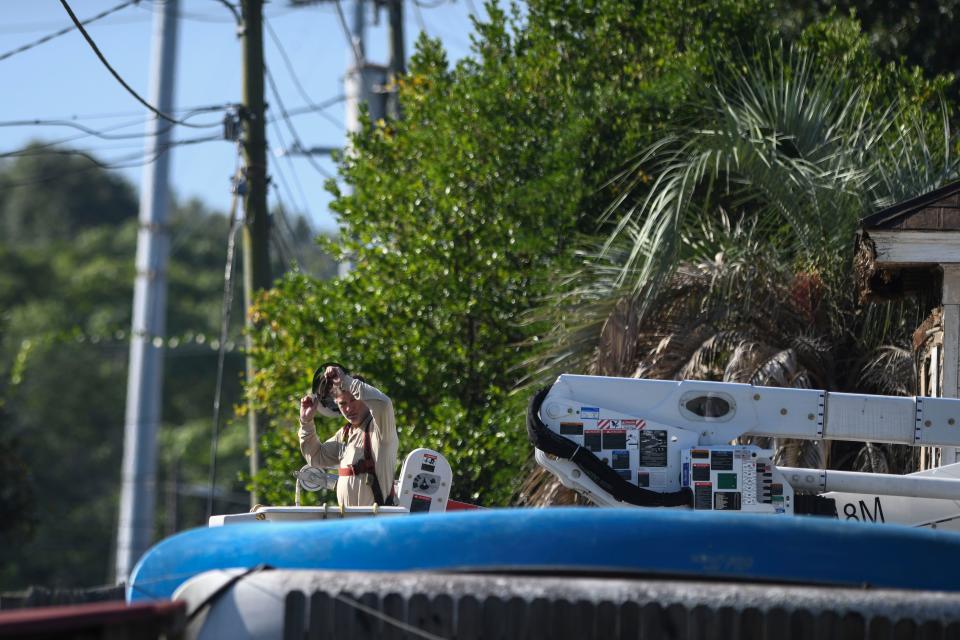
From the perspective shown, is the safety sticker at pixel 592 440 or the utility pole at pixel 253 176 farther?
the utility pole at pixel 253 176

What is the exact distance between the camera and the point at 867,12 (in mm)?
17734

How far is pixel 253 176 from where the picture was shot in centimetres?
1448

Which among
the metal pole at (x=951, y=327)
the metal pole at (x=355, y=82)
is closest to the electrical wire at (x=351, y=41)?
the metal pole at (x=355, y=82)

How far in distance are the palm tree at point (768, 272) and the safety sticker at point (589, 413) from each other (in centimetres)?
343

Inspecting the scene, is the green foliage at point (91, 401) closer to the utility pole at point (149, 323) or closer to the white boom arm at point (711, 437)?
the utility pole at point (149, 323)

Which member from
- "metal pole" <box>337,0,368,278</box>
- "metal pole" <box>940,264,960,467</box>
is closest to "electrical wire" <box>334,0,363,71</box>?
"metal pole" <box>337,0,368,278</box>

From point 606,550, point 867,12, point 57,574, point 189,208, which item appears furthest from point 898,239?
point 189,208

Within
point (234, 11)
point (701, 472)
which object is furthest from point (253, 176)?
point (701, 472)

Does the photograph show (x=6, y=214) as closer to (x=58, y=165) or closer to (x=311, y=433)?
(x=58, y=165)

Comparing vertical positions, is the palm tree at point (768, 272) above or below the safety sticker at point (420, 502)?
above

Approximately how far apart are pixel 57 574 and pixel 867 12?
3109 cm

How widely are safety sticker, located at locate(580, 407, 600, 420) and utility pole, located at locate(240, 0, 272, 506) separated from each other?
6.95m

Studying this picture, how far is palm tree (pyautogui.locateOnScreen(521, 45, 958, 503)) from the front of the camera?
37.3 feet

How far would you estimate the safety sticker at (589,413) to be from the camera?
7.28 meters
